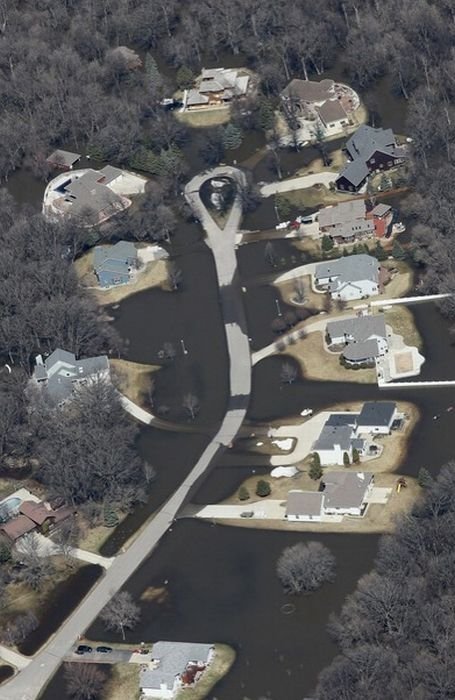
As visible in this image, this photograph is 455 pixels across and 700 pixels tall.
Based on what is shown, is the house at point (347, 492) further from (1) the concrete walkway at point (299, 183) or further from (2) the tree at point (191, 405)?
(1) the concrete walkway at point (299, 183)

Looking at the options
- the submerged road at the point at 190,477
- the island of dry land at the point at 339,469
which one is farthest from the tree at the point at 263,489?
the submerged road at the point at 190,477

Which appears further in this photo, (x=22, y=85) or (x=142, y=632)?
(x=22, y=85)

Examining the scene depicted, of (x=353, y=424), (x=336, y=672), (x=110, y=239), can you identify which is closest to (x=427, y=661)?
(x=336, y=672)

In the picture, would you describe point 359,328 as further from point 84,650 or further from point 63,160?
point 63,160

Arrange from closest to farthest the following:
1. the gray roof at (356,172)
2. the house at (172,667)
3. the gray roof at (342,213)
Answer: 1. the house at (172,667)
2. the gray roof at (342,213)
3. the gray roof at (356,172)

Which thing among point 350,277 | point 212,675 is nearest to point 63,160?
point 350,277

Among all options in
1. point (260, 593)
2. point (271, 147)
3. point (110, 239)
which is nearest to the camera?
point (260, 593)

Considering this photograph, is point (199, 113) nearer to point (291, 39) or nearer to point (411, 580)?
point (291, 39)
